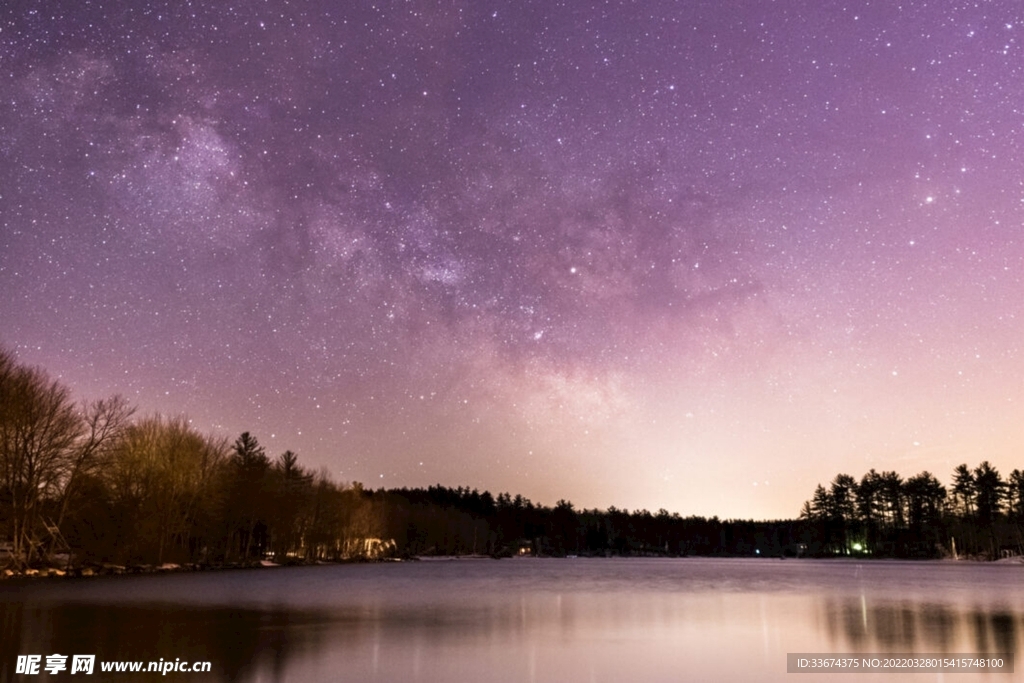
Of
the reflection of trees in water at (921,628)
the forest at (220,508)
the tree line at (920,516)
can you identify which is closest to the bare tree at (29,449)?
the forest at (220,508)

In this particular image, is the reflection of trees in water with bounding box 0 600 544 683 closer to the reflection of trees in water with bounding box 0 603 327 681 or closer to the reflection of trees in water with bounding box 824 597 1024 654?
the reflection of trees in water with bounding box 0 603 327 681

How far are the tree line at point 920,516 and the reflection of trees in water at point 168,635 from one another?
14932 centimetres

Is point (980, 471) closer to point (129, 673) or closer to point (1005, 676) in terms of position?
point (1005, 676)

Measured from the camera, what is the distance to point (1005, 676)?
1731 centimetres

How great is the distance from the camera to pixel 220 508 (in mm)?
87312

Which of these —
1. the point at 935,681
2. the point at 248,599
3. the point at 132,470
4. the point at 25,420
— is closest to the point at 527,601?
the point at 248,599

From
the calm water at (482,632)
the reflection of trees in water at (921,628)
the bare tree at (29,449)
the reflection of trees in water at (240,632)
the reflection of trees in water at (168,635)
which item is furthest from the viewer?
the bare tree at (29,449)

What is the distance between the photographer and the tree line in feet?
465

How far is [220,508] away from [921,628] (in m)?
77.4

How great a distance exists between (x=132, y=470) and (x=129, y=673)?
2572 inches

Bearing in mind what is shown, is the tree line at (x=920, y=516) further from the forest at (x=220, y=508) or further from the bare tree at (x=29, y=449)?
the bare tree at (x=29, y=449)

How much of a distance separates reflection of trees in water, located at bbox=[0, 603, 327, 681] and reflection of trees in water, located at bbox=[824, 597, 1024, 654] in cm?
1672

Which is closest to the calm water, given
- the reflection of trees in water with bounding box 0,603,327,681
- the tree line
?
the reflection of trees in water with bounding box 0,603,327,681

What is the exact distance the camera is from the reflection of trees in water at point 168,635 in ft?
58.1
